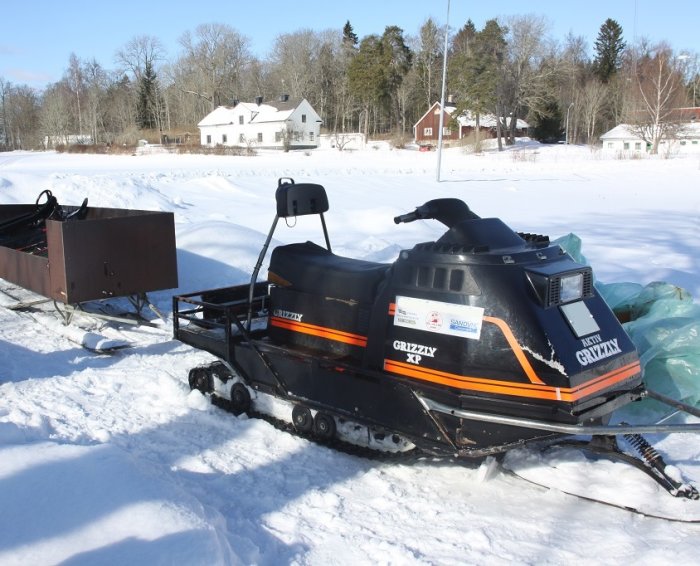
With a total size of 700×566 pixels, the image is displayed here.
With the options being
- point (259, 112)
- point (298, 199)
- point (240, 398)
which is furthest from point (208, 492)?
point (259, 112)

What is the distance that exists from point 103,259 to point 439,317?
12.4 feet

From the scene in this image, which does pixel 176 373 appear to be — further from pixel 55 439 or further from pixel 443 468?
pixel 443 468

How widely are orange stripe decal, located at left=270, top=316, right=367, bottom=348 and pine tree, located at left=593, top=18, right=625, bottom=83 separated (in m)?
76.8

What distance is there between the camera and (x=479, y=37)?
57.4 m

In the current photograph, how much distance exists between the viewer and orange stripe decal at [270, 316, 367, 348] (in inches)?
160

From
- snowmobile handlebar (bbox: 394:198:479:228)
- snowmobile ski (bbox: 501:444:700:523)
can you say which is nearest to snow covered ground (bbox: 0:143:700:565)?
snowmobile ski (bbox: 501:444:700:523)

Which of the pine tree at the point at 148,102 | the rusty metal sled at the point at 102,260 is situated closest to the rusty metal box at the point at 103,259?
the rusty metal sled at the point at 102,260

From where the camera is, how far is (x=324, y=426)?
13.6 ft

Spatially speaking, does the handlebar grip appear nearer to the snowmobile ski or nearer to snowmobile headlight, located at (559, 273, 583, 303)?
snowmobile headlight, located at (559, 273, 583, 303)

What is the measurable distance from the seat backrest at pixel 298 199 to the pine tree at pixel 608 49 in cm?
7652

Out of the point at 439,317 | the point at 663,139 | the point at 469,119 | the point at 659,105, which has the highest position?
the point at 659,105

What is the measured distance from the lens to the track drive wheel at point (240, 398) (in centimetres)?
464

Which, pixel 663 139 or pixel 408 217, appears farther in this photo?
pixel 663 139

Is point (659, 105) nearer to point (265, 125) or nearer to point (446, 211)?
point (265, 125)
